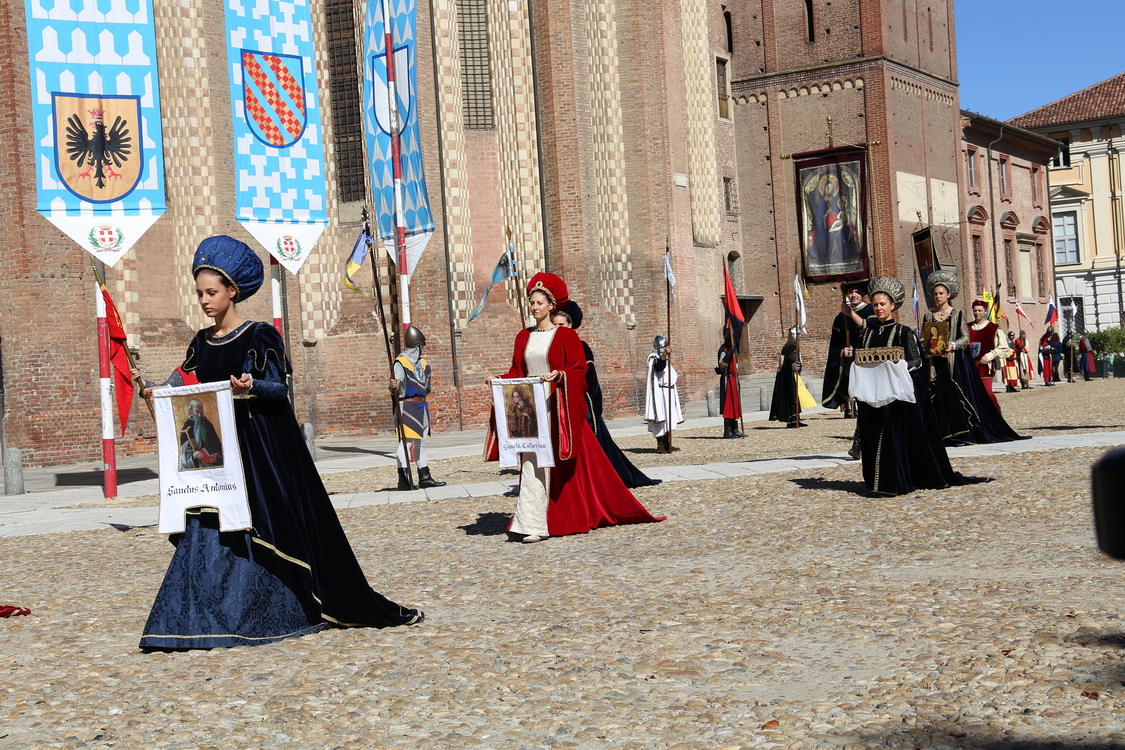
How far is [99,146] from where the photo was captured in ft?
42.5

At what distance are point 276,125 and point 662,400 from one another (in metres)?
6.48

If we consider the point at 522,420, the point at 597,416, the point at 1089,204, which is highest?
the point at 1089,204

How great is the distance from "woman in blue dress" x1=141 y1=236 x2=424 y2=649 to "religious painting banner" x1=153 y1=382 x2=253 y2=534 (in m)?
0.07

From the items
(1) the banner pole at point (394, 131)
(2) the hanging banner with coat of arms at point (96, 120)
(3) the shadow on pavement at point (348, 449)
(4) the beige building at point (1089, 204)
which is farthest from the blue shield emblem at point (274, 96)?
(4) the beige building at point (1089, 204)

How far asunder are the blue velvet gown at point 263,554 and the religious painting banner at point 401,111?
930cm

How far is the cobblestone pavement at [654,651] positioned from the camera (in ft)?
13.2

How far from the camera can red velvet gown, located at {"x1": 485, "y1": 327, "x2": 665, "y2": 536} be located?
9.05 meters

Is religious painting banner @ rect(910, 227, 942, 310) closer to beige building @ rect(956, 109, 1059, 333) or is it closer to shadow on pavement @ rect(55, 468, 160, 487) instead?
beige building @ rect(956, 109, 1059, 333)

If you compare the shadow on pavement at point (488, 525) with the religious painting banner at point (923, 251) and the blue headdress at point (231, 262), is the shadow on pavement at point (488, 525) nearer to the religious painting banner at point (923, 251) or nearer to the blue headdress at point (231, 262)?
the blue headdress at point (231, 262)

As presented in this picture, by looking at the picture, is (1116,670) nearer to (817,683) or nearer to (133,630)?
(817,683)

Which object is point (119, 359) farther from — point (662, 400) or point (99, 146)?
point (662, 400)

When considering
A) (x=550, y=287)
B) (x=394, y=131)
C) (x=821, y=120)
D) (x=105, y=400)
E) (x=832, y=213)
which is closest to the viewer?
(x=550, y=287)

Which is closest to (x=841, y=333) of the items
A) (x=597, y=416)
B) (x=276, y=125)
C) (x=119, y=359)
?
(x=597, y=416)

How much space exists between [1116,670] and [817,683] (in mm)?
1081
